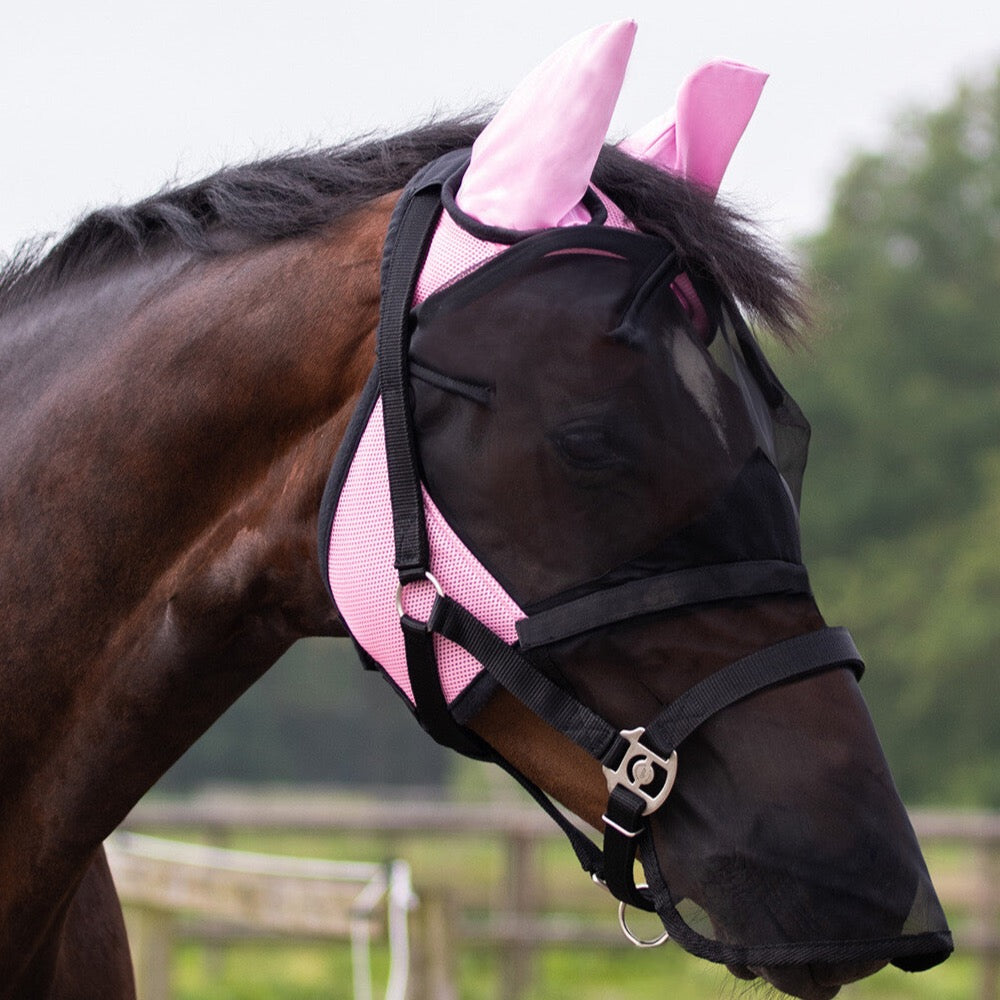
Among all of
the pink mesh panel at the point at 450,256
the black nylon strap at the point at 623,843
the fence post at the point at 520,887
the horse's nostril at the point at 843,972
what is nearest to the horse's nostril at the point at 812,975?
the horse's nostril at the point at 843,972

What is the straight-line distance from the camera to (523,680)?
5.43ft

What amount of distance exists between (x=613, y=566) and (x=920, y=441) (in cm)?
2884

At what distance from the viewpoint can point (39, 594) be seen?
194cm

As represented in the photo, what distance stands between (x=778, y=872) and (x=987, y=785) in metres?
26.4

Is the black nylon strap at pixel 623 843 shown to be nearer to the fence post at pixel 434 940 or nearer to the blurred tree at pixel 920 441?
the fence post at pixel 434 940

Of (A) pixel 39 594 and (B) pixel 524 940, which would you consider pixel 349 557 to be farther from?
(B) pixel 524 940

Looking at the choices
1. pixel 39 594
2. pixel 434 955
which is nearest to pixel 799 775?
pixel 39 594

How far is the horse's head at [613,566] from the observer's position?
156 cm

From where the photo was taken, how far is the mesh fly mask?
161 cm

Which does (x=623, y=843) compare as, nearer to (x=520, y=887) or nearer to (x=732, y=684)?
(x=732, y=684)

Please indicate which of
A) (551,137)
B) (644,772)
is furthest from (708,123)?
(644,772)

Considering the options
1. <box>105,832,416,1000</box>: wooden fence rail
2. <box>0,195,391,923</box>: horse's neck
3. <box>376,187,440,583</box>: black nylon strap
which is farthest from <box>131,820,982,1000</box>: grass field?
<box>376,187,440,583</box>: black nylon strap

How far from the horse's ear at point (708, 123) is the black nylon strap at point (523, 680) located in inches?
27.9

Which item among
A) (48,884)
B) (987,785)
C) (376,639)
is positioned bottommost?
(987,785)
